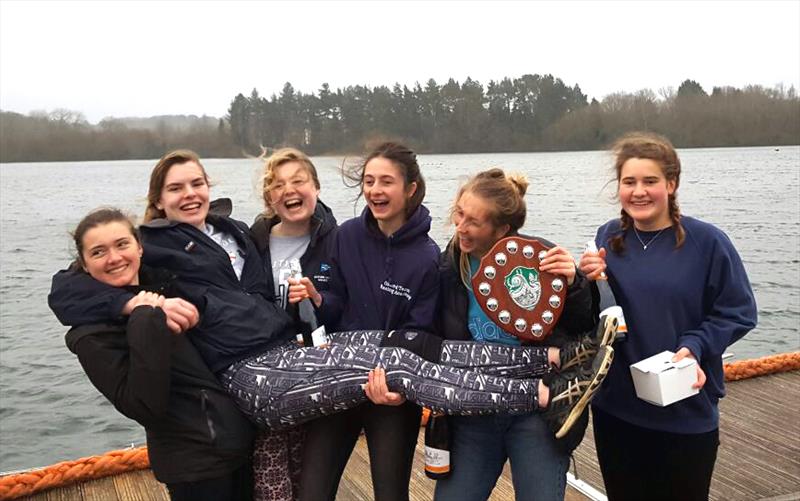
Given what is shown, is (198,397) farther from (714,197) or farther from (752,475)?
(714,197)

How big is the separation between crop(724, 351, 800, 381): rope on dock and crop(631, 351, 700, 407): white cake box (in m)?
3.31

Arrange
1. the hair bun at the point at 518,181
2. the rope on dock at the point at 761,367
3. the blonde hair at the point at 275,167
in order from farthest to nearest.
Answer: the rope on dock at the point at 761,367 → the blonde hair at the point at 275,167 → the hair bun at the point at 518,181

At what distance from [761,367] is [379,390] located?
414 centimetres

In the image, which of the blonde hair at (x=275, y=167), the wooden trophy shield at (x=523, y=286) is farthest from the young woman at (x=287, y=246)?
the wooden trophy shield at (x=523, y=286)

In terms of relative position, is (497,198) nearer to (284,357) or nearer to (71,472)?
(284,357)

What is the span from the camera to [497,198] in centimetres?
266

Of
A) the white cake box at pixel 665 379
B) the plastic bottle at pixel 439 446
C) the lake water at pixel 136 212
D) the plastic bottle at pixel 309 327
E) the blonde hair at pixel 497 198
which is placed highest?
the blonde hair at pixel 497 198

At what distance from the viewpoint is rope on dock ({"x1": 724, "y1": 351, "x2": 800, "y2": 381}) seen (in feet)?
17.9

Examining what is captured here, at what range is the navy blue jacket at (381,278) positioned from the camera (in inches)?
106

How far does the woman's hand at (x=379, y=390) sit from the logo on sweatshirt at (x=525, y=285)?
1.67ft

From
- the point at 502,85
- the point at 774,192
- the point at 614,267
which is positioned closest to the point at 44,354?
the point at 614,267

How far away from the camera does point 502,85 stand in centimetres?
4350

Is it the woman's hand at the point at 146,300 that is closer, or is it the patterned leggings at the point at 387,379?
the woman's hand at the point at 146,300

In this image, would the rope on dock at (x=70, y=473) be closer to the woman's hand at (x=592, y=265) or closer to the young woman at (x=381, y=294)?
the young woman at (x=381, y=294)
